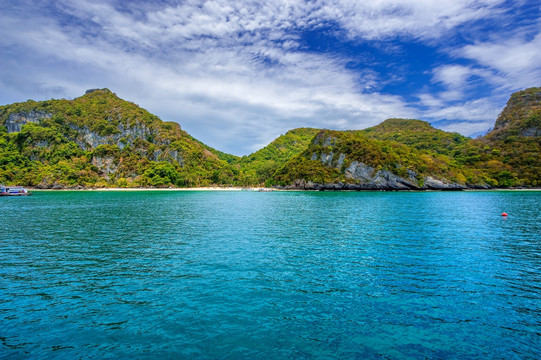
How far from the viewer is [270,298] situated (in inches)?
491

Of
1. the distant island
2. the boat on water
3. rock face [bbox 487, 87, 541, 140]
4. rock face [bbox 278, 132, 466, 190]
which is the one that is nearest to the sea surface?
the boat on water

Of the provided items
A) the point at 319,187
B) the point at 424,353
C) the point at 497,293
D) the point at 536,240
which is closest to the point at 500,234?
the point at 536,240

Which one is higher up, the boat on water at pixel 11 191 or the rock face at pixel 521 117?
the rock face at pixel 521 117

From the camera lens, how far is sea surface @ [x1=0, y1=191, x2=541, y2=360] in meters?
8.84

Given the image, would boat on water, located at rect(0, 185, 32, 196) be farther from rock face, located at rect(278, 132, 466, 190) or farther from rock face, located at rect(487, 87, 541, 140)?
rock face, located at rect(487, 87, 541, 140)

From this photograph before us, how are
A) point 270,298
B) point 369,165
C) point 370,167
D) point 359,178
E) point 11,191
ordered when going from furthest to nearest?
point 359,178, point 369,165, point 370,167, point 11,191, point 270,298

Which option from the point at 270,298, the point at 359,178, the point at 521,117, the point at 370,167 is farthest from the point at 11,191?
the point at 521,117

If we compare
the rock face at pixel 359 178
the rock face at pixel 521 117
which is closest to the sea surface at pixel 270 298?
the rock face at pixel 359 178

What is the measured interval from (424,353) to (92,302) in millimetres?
12992

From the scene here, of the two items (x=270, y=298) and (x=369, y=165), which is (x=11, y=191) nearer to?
(x=270, y=298)

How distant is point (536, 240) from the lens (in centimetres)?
2436

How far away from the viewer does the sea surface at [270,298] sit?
8.84 m

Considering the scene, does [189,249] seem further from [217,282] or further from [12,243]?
[12,243]

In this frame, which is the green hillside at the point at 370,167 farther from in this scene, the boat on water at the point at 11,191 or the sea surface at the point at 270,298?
the boat on water at the point at 11,191
